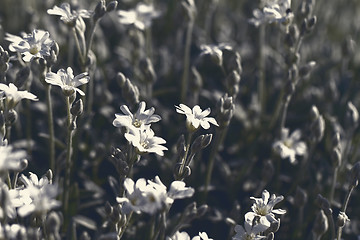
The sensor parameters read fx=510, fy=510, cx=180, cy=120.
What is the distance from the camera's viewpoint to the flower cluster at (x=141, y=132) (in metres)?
2.43

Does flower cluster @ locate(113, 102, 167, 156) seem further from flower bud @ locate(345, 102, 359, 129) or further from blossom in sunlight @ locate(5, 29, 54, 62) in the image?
flower bud @ locate(345, 102, 359, 129)

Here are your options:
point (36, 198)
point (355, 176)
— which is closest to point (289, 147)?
point (355, 176)

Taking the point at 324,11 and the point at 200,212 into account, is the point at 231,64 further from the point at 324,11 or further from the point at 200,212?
the point at 324,11

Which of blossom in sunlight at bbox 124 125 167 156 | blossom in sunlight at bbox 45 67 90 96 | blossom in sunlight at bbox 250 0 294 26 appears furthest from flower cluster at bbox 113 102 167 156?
blossom in sunlight at bbox 250 0 294 26

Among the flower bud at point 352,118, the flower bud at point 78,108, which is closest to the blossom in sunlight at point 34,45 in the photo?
the flower bud at point 78,108

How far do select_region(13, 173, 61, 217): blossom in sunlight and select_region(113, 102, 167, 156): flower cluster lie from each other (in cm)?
44

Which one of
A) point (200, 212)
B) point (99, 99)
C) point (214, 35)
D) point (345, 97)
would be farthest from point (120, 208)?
point (214, 35)

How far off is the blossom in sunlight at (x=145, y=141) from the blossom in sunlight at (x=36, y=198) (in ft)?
1.43

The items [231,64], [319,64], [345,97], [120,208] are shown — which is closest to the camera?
[120,208]

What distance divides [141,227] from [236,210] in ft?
1.94

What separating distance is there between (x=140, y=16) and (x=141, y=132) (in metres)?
1.76

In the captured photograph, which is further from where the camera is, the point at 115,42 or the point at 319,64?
the point at 115,42

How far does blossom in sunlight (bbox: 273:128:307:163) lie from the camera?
11.3 feet

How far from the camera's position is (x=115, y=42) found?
4.95 m
